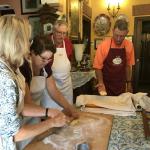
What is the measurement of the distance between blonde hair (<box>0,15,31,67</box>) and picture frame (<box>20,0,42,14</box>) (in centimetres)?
213

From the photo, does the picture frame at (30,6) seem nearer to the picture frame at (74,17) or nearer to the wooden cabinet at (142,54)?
the picture frame at (74,17)

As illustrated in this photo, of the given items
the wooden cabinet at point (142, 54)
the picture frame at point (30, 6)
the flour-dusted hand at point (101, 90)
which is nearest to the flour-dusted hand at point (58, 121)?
the flour-dusted hand at point (101, 90)

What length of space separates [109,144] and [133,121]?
339mm

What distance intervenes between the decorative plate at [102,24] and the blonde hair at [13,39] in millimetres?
4065

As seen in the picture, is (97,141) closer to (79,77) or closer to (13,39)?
(13,39)

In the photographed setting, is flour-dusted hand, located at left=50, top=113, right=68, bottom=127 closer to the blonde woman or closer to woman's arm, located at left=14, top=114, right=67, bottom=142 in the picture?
woman's arm, located at left=14, top=114, right=67, bottom=142

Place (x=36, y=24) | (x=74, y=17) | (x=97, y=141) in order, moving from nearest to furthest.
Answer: (x=97, y=141) < (x=36, y=24) < (x=74, y=17)

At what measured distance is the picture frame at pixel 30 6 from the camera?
9.30ft

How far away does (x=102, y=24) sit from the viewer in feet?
15.6

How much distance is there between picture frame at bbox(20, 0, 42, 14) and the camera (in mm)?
2834

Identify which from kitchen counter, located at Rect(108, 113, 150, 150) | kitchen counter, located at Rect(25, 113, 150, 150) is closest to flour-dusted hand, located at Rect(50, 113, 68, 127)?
kitchen counter, located at Rect(25, 113, 150, 150)

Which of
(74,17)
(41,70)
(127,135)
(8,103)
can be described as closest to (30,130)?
(8,103)

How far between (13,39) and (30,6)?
7.40ft

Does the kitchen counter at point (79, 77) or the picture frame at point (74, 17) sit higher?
the picture frame at point (74, 17)
